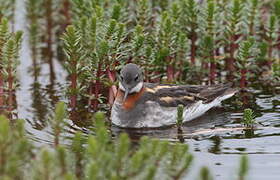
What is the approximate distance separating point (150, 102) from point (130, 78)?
40cm

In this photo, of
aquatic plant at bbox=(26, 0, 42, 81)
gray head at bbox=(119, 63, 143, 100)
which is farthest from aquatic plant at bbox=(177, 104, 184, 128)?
aquatic plant at bbox=(26, 0, 42, 81)

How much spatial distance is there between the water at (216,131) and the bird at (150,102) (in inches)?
4.7

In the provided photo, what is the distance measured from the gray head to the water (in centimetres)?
49

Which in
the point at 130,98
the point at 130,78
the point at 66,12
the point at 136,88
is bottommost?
the point at 130,98

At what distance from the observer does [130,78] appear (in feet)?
26.0

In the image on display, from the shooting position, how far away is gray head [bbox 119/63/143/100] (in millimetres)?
7922

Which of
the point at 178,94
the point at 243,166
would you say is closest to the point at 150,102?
the point at 178,94

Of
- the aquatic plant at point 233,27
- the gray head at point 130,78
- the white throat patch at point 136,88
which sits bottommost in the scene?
the white throat patch at point 136,88

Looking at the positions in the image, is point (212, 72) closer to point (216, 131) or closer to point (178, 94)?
point (178, 94)

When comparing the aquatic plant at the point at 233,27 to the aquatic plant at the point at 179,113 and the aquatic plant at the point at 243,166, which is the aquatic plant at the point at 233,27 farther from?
the aquatic plant at the point at 243,166

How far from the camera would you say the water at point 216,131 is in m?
6.60

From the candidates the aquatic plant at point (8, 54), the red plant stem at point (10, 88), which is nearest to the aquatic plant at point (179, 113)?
the aquatic plant at point (8, 54)

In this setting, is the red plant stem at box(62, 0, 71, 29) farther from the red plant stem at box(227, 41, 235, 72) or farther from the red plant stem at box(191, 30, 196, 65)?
the red plant stem at box(227, 41, 235, 72)

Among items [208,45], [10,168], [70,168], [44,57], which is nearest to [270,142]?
[208,45]
